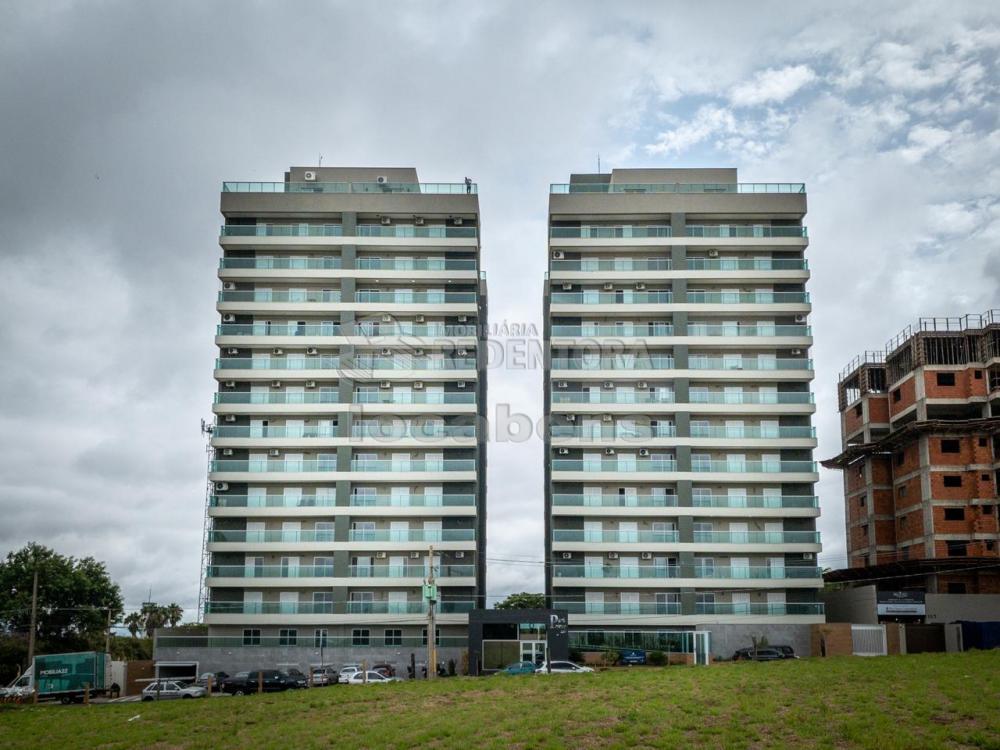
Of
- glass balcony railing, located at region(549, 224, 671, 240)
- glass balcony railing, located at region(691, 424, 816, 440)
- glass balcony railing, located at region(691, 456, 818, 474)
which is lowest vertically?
glass balcony railing, located at region(691, 456, 818, 474)

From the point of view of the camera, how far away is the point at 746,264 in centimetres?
7594

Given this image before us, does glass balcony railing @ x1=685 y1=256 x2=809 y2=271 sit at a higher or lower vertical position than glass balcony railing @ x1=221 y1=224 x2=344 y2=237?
lower

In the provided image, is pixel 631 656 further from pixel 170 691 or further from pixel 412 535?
pixel 170 691

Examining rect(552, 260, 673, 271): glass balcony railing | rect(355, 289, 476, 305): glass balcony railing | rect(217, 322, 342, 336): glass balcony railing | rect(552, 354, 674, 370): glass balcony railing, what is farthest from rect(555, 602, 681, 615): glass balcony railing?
rect(217, 322, 342, 336): glass balcony railing

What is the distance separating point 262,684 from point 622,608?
26.2m

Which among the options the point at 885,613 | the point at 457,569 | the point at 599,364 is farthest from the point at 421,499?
the point at 885,613

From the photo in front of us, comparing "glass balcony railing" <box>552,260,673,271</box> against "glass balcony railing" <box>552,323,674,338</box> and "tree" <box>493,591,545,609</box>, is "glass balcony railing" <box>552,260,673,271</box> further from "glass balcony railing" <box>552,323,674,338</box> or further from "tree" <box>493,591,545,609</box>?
"tree" <box>493,591,545,609</box>

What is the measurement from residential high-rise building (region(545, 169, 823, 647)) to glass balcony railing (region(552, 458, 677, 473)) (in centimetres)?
14

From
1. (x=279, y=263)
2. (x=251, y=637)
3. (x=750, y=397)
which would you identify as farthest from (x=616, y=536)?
(x=279, y=263)

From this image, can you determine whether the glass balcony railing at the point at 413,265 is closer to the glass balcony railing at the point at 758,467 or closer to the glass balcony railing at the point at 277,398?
the glass balcony railing at the point at 277,398

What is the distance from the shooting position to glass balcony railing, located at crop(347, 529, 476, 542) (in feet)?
233

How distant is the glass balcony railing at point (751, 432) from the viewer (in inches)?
2867

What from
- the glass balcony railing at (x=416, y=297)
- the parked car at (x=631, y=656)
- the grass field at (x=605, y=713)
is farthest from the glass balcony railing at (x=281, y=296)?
the grass field at (x=605, y=713)

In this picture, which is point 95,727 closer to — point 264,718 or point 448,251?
point 264,718
